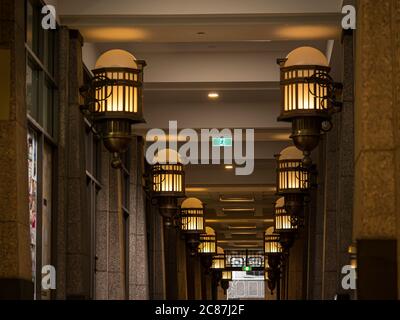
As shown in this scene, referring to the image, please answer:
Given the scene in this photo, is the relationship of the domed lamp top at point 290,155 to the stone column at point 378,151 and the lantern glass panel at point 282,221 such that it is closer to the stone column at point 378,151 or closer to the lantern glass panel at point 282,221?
the lantern glass panel at point 282,221

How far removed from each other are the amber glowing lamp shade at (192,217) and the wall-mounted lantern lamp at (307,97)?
1161cm

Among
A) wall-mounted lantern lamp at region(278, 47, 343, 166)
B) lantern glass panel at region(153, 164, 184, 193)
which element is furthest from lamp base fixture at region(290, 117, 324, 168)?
lantern glass panel at region(153, 164, 184, 193)

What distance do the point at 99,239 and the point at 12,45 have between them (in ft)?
24.3

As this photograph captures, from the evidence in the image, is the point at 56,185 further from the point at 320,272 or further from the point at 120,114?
the point at 320,272

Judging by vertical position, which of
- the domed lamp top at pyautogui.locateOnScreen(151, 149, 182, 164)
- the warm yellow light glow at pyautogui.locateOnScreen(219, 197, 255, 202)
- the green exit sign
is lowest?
the domed lamp top at pyautogui.locateOnScreen(151, 149, 182, 164)

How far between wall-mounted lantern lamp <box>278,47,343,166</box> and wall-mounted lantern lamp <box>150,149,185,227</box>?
616cm

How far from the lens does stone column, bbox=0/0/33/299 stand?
816cm

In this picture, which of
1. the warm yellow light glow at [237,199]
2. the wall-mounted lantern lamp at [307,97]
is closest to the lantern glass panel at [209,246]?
the warm yellow light glow at [237,199]

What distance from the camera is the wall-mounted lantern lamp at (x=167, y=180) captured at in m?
15.2

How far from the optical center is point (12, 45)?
8547 mm

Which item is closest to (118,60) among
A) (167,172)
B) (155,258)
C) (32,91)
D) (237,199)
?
(32,91)

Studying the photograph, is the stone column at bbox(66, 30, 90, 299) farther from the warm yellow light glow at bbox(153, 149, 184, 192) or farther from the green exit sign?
the green exit sign

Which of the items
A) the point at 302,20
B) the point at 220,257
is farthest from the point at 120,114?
the point at 220,257

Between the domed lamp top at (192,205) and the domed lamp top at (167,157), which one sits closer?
the domed lamp top at (167,157)
